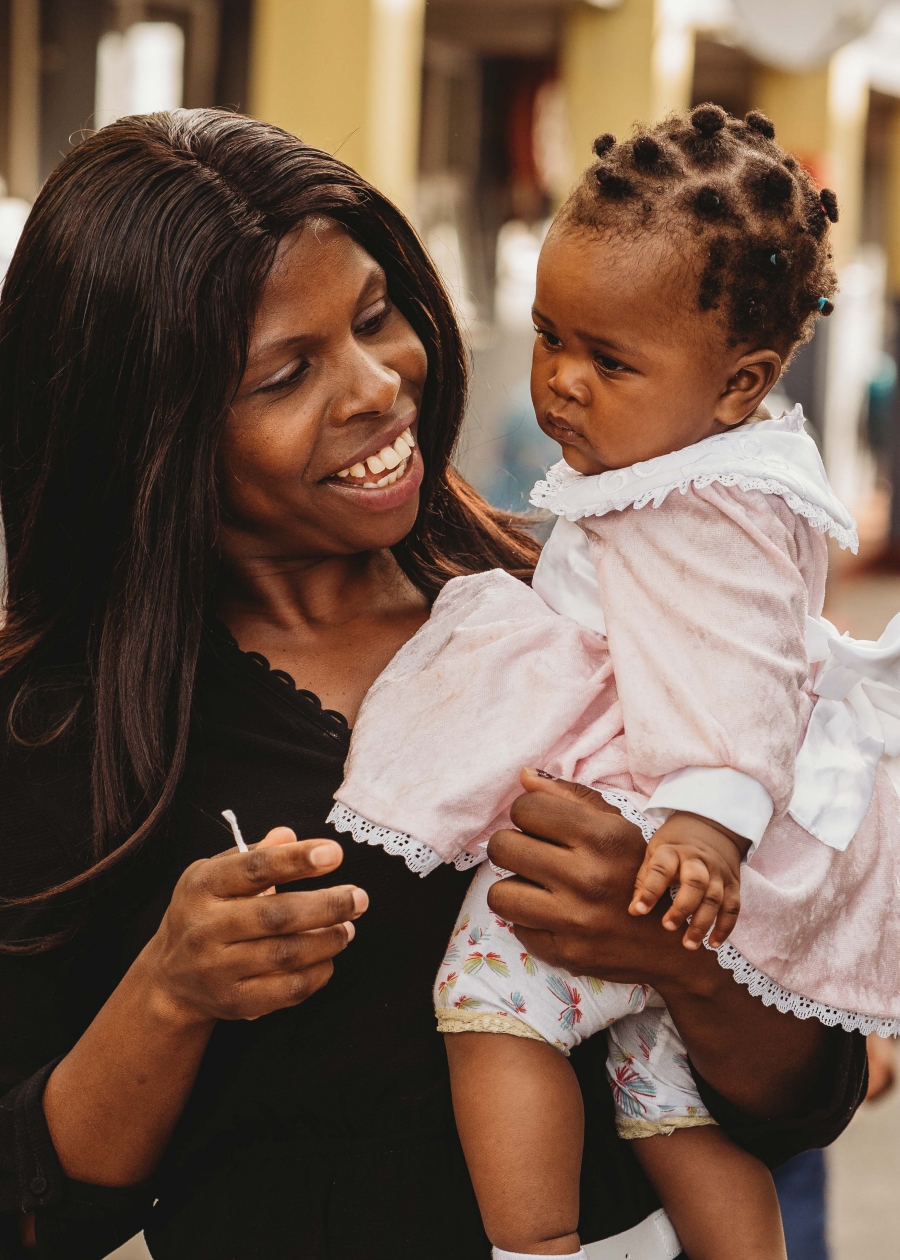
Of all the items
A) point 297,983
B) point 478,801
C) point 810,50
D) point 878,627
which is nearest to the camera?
point 297,983

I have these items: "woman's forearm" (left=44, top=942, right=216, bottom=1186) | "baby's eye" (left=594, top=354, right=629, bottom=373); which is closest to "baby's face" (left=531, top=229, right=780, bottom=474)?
"baby's eye" (left=594, top=354, right=629, bottom=373)

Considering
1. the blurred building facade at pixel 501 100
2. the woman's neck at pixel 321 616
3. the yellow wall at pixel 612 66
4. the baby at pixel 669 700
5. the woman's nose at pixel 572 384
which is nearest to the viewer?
the baby at pixel 669 700

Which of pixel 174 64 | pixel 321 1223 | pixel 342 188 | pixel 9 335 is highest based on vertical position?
pixel 174 64

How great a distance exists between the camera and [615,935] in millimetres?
1570

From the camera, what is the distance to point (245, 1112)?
174cm

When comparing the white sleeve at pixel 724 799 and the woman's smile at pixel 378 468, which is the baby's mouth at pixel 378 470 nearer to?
the woman's smile at pixel 378 468

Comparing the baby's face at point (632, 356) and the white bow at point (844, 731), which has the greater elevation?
the baby's face at point (632, 356)

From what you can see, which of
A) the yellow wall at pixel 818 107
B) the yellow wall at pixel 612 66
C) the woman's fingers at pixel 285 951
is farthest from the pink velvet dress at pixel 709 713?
the yellow wall at pixel 818 107

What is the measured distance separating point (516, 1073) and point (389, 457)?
0.77 m

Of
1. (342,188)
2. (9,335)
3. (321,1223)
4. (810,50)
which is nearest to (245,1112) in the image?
(321,1223)

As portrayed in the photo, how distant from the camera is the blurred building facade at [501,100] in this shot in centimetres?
640

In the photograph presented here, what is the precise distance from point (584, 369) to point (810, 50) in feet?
16.3

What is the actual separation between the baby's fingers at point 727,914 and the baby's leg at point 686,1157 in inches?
12.3

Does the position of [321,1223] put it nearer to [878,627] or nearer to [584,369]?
[584,369]
